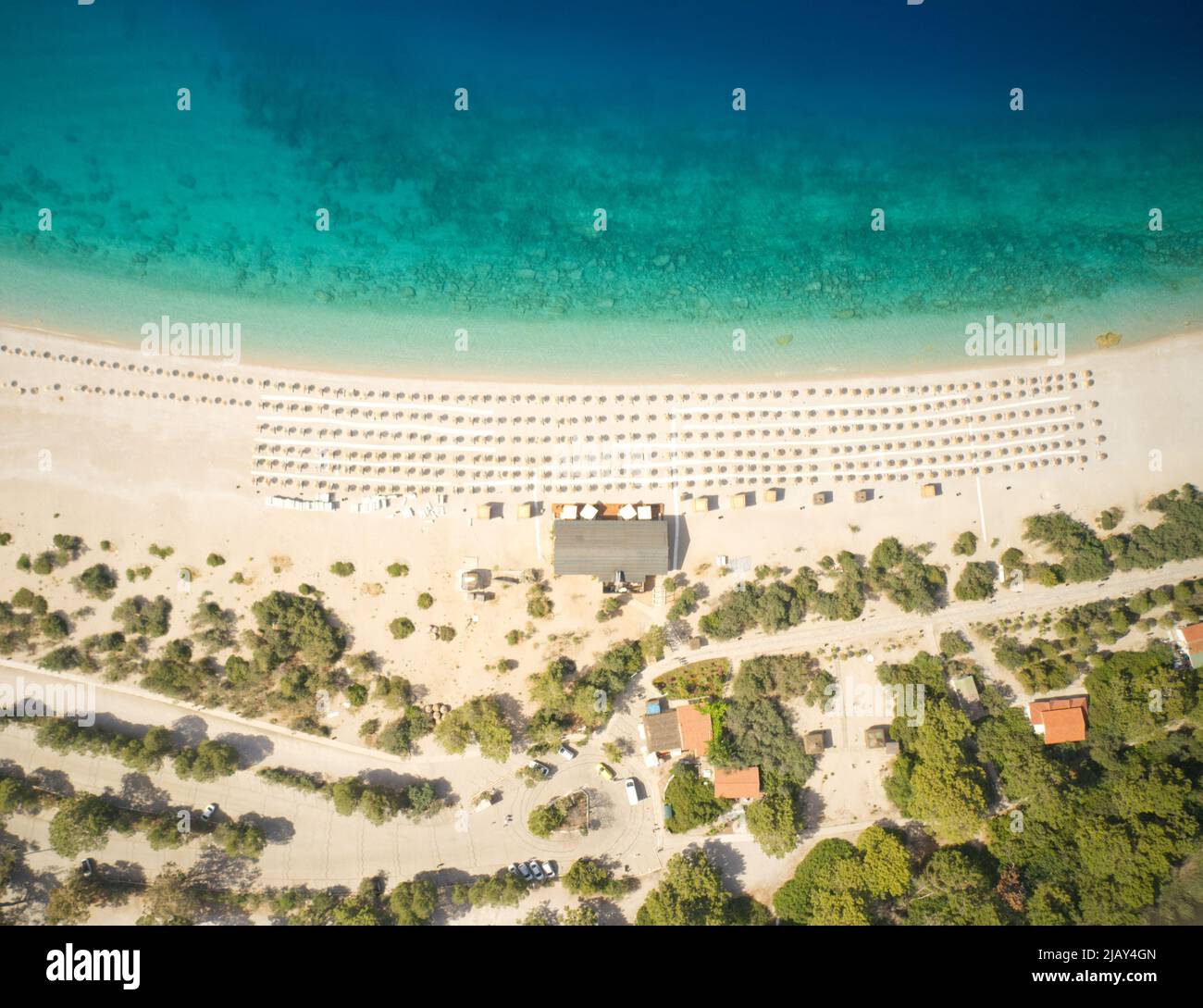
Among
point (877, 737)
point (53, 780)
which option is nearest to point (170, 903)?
point (53, 780)

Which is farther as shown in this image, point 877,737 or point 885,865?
point 877,737

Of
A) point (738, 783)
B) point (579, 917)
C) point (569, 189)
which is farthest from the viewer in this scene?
point (569, 189)

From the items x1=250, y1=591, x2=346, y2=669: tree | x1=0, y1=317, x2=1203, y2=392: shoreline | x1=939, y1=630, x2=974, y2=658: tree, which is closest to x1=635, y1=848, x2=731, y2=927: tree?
x1=939, y1=630, x2=974, y2=658: tree

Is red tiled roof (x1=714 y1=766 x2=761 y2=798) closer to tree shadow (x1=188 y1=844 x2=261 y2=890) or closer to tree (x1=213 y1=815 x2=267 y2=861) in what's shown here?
tree (x1=213 y1=815 x2=267 y2=861)

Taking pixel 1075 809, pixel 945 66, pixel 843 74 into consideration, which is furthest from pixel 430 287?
pixel 1075 809

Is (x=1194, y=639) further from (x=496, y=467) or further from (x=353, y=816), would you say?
(x=353, y=816)

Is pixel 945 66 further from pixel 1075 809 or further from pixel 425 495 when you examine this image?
pixel 1075 809

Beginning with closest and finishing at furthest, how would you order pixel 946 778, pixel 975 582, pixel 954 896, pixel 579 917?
pixel 954 896 → pixel 946 778 → pixel 579 917 → pixel 975 582
